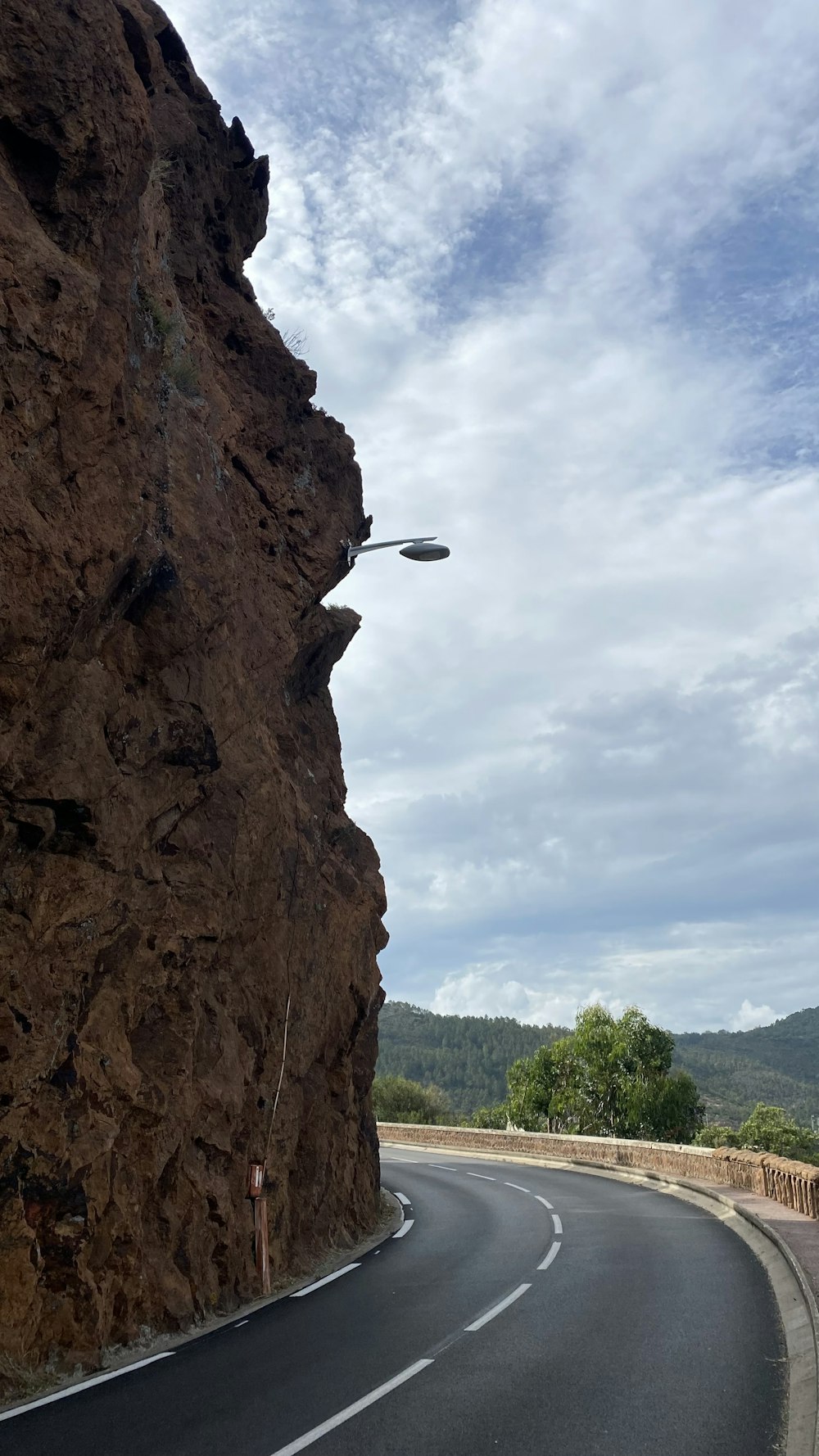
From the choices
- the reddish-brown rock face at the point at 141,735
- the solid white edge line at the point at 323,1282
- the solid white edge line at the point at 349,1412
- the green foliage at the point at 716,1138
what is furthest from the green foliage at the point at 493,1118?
the solid white edge line at the point at 349,1412

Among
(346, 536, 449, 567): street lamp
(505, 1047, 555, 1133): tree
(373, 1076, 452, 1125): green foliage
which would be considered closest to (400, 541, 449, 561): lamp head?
(346, 536, 449, 567): street lamp

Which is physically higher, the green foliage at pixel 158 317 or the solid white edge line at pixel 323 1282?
the green foliage at pixel 158 317

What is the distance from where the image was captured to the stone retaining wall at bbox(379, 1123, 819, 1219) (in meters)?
19.8

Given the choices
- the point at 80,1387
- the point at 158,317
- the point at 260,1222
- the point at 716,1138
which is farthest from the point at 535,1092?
the point at 158,317

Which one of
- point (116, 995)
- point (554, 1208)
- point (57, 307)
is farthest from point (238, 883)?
point (554, 1208)

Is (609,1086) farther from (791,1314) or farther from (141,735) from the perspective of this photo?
(141,735)

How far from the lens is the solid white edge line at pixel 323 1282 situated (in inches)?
547

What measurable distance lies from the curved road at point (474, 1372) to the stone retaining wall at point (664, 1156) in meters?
3.77

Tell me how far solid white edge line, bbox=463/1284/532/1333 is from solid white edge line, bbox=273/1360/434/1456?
180 cm

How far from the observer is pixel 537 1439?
25.4 ft

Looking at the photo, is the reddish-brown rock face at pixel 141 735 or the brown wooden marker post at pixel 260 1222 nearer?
the reddish-brown rock face at pixel 141 735

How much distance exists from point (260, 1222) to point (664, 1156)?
20.0 m

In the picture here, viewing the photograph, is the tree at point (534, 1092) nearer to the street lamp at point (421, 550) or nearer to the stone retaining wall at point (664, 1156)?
the stone retaining wall at point (664, 1156)

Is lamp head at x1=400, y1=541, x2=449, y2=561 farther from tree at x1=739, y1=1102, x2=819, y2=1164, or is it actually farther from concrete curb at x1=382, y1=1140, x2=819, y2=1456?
tree at x1=739, y1=1102, x2=819, y2=1164
